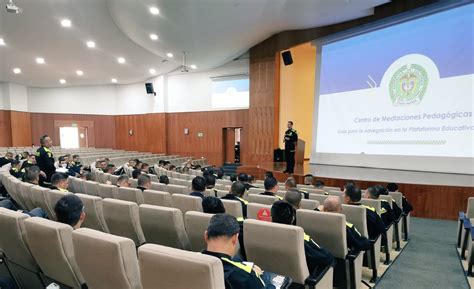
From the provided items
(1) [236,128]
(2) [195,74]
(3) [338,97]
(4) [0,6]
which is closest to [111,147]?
(2) [195,74]

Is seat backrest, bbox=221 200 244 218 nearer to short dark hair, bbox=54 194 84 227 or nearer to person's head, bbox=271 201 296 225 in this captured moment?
person's head, bbox=271 201 296 225

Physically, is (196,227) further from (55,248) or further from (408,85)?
(408,85)

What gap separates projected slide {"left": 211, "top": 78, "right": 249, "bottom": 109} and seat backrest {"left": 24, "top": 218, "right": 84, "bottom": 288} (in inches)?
490

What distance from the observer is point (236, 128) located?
49.2 feet

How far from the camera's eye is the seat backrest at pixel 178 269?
125cm

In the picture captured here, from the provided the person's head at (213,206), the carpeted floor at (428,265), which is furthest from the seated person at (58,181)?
the carpeted floor at (428,265)

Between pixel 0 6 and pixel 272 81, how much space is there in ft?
27.8

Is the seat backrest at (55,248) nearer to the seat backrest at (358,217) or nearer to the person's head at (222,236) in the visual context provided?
the person's head at (222,236)

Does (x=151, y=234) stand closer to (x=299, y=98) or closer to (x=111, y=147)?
A: (x=299, y=98)

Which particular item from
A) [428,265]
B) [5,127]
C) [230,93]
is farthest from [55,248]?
[5,127]

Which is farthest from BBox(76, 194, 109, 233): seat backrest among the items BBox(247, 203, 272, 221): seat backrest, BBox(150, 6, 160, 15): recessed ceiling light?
BBox(150, 6, 160, 15): recessed ceiling light

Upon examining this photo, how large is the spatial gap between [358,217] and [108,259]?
2459 millimetres

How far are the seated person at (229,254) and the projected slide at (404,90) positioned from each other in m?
6.33

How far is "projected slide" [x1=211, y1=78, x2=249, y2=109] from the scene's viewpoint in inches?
555
